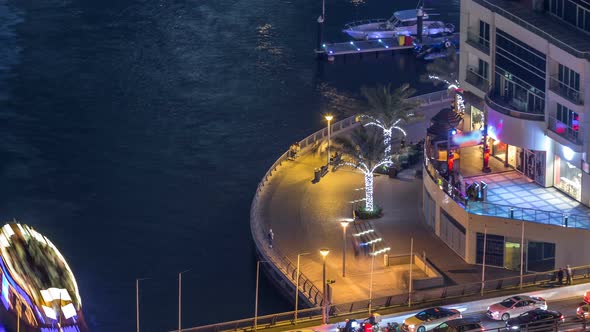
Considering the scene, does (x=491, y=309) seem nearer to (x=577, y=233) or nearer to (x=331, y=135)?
(x=577, y=233)

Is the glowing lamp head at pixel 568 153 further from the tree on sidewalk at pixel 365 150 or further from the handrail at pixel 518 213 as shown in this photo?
the tree on sidewalk at pixel 365 150

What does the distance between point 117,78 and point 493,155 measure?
56.9 meters

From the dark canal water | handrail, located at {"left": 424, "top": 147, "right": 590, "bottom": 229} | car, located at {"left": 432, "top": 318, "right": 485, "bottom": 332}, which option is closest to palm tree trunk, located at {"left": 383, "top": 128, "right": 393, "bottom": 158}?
the dark canal water

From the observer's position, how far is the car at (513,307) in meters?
100

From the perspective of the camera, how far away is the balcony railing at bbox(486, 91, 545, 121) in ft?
384

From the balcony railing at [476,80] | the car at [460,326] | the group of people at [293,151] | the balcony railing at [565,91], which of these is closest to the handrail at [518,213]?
the balcony railing at [565,91]

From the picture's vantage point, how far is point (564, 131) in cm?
11531

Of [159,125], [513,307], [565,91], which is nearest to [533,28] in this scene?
[565,91]

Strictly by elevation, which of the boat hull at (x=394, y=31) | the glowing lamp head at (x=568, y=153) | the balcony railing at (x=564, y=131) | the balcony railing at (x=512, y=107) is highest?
the balcony railing at (x=512, y=107)

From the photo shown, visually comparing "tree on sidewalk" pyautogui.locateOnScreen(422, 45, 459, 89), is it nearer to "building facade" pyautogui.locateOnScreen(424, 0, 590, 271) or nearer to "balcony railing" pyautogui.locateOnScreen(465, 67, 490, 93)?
"balcony railing" pyautogui.locateOnScreen(465, 67, 490, 93)

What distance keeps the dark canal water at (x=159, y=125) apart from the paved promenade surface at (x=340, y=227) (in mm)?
3911

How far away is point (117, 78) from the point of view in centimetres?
17088

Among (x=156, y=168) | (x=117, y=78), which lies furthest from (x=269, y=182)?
(x=117, y=78)

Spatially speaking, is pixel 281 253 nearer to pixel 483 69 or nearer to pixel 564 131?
pixel 483 69
